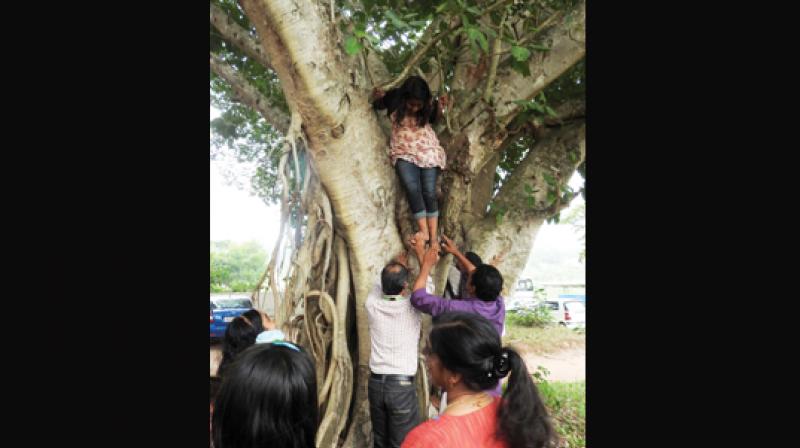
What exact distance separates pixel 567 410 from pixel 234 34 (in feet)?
14.9

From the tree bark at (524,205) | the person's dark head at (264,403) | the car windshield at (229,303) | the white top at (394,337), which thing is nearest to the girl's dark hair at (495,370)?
the person's dark head at (264,403)

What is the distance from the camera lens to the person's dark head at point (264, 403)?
1.16 meters

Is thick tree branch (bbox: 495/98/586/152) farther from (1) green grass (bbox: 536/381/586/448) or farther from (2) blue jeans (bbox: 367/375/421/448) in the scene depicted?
(1) green grass (bbox: 536/381/586/448)

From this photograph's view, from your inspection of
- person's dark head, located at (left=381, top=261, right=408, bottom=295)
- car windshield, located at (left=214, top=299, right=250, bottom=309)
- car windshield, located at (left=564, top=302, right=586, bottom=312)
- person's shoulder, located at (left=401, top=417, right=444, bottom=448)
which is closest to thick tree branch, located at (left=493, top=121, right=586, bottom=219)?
person's dark head, located at (left=381, top=261, right=408, bottom=295)

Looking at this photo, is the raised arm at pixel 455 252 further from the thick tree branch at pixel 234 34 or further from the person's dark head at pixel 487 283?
the thick tree branch at pixel 234 34

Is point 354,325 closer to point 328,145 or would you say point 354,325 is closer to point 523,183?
point 328,145

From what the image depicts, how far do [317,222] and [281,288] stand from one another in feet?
1.30

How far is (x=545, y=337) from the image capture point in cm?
1026

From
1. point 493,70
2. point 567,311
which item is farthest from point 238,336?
point 567,311

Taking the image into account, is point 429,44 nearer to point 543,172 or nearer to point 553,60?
Answer: point 553,60

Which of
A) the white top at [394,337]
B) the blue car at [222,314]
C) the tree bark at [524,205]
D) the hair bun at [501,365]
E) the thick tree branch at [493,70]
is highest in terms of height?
the thick tree branch at [493,70]

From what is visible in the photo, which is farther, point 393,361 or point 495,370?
point 393,361

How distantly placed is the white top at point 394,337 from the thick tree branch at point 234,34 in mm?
2173

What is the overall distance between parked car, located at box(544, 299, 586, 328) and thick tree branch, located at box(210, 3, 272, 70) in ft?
33.1
